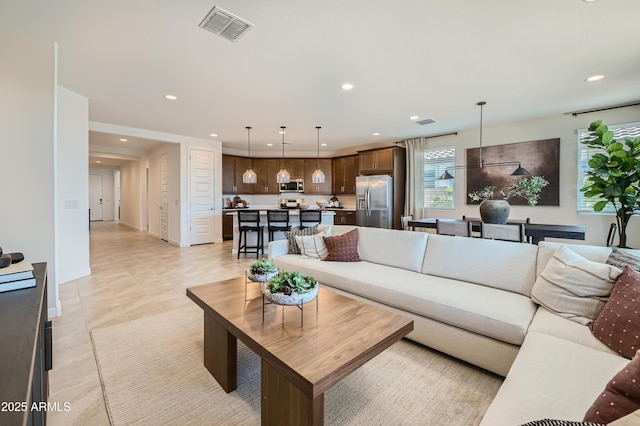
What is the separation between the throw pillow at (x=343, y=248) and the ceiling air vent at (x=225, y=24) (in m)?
2.23

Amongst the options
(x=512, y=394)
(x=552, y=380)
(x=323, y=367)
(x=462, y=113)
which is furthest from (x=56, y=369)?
(x=462, y=113)

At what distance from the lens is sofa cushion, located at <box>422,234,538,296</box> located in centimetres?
220

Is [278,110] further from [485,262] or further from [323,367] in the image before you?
[323,367]

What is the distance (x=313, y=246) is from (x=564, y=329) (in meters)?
2.31

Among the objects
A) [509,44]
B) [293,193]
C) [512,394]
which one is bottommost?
[512,394]

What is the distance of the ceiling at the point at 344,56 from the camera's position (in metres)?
2.16

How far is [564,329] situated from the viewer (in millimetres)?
1604

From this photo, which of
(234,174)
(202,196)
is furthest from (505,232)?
(234,174)

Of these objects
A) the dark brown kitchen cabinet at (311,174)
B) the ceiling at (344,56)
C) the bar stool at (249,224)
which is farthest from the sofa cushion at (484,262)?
the dark brown kitchen cabinet at (311,174)

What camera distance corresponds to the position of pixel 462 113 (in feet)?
15.5

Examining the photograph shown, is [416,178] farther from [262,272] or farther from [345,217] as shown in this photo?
[262,272]

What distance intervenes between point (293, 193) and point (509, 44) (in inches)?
263

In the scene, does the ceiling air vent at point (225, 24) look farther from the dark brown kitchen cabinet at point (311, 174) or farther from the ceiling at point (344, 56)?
the dark brown kitchen cabinet at point (311, 174)

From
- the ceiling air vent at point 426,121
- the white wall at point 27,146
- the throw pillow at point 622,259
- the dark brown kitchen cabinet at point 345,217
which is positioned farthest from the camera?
the dark brown kitchen cabinet at point 345,217
